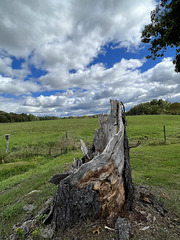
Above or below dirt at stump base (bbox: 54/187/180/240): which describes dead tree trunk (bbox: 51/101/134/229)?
above

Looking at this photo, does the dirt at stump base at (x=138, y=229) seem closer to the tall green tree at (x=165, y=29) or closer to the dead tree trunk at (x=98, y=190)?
the dead tree trunk at (x=98, y=190)

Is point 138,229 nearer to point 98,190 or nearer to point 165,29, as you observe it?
point 98,190

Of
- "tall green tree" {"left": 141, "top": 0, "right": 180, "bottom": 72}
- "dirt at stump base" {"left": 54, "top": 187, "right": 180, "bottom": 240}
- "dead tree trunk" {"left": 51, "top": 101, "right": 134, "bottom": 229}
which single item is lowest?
"dirt at stump base" {"left": 54, "top": 187, "right": 180, "bottom": 240}

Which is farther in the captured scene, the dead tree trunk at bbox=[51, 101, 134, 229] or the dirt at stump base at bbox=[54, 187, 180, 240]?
the dead tree trunk at bbox=[51, 101, 134, 229]

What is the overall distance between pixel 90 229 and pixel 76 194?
0.78 m

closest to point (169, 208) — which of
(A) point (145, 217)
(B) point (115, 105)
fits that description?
(A) point (145, 217)

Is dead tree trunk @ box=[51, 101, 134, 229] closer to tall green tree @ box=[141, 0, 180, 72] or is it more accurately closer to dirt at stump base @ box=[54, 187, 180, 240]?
dirt at stump base @ box=[54, 187, 180, 240]

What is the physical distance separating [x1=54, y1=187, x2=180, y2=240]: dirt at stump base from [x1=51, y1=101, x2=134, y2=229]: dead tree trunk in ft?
0.51

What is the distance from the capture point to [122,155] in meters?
3.88

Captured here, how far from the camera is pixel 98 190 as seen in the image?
3168 mm

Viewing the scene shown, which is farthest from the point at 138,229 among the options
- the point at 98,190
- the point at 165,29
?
the point at 165,29

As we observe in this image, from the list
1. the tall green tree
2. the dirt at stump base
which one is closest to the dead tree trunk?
the dirt at stump base

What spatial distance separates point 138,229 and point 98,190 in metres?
1.20

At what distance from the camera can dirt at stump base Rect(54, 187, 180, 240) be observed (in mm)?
2801
